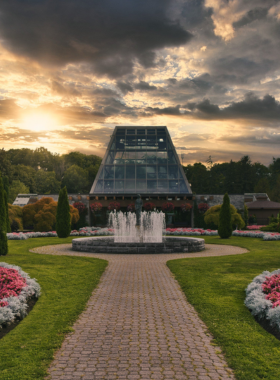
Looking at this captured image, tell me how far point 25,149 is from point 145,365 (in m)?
80.7

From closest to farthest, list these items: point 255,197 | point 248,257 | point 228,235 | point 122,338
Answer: point 122,338, point 248,257, point 228,235, point 255,197

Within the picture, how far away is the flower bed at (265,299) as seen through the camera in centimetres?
581

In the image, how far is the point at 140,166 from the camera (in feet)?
130

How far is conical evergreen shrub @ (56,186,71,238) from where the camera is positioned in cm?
2377

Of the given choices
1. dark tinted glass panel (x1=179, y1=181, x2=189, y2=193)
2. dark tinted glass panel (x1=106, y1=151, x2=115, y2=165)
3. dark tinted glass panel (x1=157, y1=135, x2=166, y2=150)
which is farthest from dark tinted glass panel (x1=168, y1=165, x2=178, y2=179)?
dark tinted glass panel (x1=106, y1=151, x2=115, y2=165)

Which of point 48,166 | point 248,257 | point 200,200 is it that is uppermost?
point 48,166

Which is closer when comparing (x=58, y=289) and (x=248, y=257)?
(x=58, y=289)

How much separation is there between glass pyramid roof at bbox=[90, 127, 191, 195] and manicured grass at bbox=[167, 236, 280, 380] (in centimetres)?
2442

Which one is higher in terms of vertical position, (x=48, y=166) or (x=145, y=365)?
(x=48, y=166)

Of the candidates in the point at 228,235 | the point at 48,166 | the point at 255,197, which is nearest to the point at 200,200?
the point at 255,197

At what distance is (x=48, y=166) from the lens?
260 feet

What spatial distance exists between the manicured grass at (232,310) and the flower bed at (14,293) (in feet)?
12.0

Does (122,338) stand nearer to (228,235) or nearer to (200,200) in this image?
(228,235)

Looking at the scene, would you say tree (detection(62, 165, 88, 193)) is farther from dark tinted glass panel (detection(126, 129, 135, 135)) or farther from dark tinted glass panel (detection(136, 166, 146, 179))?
dark tinted glass panel (detection(136, 166, 146, 179))
